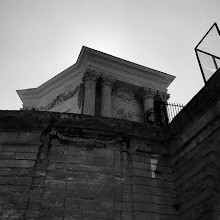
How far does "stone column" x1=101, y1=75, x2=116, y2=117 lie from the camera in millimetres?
19297

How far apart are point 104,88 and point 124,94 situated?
6.43 feet

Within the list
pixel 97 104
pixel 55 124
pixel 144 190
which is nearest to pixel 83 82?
pixel 97 104

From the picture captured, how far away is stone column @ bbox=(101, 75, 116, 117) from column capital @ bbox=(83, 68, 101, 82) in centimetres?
52

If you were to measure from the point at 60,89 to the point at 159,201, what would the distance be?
51.9 feet

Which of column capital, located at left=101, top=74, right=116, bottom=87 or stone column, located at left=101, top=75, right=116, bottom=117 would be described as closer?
stone column, located at left=101, top=75, right=116, bottom=117

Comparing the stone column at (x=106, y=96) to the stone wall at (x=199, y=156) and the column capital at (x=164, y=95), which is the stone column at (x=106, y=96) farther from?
the stone wall at (x=199, y=156)

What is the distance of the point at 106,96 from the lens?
20.1 m

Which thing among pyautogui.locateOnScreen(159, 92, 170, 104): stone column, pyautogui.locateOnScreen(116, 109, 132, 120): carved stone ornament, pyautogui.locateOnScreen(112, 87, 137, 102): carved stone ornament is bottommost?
pyautogui.locateOnScreen(116, 109, 132, 120): carved stone ornament

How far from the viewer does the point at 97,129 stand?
27.8 feet

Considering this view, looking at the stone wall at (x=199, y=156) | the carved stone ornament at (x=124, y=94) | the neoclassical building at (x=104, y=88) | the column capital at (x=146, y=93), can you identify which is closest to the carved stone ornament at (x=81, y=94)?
the neoclassical building at (x=104, y=88)

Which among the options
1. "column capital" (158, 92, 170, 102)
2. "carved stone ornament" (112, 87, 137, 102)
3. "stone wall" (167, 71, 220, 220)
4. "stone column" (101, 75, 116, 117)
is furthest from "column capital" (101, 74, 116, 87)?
"stone wall" (167, 71, 220, 220)

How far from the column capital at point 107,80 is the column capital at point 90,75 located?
0.42 meters

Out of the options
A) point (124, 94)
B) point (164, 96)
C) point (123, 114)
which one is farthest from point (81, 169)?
point (164, 96)

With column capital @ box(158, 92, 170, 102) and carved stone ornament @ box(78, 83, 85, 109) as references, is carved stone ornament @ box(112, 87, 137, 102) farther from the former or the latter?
A: carved stone ornament @ box(78, 83, 85, 109)
